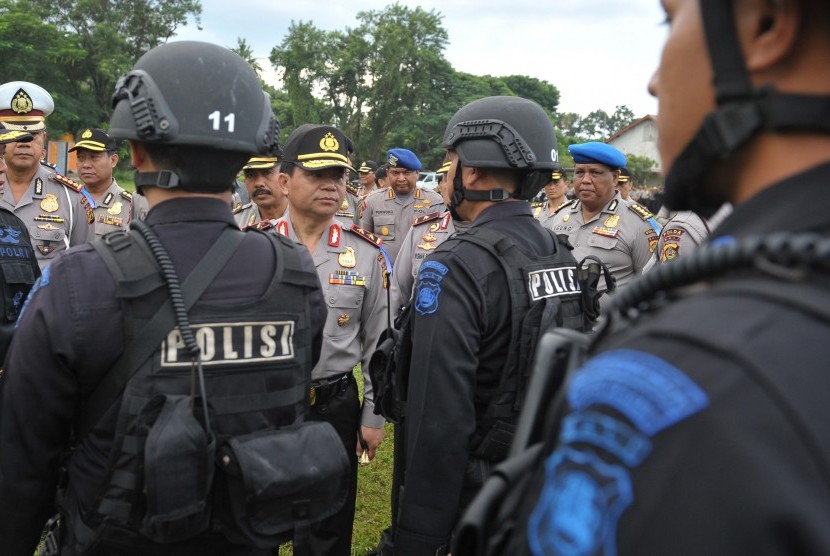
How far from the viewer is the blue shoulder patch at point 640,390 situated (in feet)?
2.44

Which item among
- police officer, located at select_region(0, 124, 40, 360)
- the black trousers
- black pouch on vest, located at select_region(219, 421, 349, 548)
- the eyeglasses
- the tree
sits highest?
the tree

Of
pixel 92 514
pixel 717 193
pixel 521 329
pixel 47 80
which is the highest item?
pixel 47 80

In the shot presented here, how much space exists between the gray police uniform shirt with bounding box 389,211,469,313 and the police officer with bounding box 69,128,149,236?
3.01m

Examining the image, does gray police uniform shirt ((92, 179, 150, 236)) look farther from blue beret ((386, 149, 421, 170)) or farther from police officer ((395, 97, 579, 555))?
police officer ((395, 97, 579, 555))

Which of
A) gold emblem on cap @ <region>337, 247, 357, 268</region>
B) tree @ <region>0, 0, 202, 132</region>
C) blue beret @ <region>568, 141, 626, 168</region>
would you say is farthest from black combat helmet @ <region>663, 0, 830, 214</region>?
tree @ <region>0, 0, 202, 132</region>

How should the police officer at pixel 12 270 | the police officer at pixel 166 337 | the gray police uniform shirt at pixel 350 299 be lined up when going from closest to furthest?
the police officer at pixel 166 337
the police officer at pixel 12 270
the gray police uniform shirt at pixel 350 299

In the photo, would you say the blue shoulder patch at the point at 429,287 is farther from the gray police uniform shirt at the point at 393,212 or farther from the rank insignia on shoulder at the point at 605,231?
the gray police uniform shirt at the point at 393,212

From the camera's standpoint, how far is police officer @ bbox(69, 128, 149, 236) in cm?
720

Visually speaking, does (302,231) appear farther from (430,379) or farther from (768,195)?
(768,195)

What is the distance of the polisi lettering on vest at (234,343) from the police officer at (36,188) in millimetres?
4349

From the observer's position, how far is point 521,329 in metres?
2.69

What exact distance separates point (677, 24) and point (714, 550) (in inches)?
31.6

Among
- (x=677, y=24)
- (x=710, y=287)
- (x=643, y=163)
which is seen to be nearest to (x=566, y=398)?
(x=710, y=287)

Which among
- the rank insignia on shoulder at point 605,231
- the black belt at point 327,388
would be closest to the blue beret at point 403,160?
the rank insignia on shoulder at point 605,231
